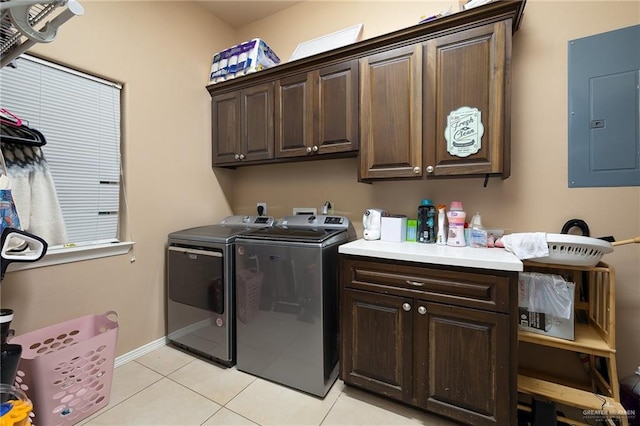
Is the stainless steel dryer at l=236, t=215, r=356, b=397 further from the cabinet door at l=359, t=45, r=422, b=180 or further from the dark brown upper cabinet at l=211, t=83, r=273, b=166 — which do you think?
the dark brown upper cabinet at l=211, t=83, r=273, b=166

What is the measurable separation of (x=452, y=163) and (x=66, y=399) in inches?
95.4

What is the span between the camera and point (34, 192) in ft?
4.78

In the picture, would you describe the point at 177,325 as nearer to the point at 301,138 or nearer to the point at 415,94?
the point at 301,138

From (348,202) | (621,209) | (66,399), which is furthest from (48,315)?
(621,209)

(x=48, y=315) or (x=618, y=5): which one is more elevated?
(x=618, y=5)

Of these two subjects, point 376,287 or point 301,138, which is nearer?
point 376,287

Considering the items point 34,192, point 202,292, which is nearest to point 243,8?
point 34,192

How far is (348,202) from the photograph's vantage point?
2193mm

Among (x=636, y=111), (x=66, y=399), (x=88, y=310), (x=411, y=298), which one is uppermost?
(x=636, y=111)

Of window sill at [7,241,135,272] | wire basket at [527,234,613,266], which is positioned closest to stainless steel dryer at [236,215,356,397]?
window sill at [7,241,135,272]

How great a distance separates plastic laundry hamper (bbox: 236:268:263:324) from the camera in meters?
1.77

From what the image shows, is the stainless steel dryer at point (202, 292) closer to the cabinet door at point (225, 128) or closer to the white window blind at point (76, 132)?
the white window blind at point (76, 132)

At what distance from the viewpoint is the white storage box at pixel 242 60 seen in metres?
2.22

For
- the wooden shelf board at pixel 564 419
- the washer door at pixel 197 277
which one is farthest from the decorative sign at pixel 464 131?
the washer door at pixel 197 277
